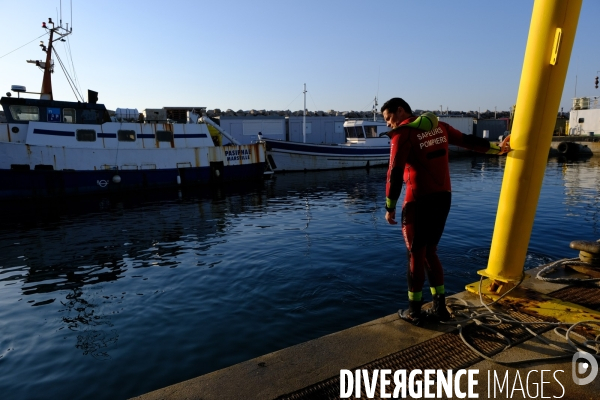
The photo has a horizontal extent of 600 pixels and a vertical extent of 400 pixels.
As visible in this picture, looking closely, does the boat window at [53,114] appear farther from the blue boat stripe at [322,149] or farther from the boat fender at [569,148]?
the boat fender at [569,148]

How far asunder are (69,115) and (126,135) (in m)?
2.66

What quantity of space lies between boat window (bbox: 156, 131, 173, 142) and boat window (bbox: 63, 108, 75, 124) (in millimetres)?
3923

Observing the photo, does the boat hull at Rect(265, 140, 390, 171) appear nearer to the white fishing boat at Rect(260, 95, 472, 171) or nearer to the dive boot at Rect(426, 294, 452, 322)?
the white fishing boat at Rect(260, 95, 472, 171)

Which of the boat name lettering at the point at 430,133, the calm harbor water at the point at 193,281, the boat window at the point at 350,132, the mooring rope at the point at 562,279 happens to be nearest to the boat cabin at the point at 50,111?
the calm harbor water at the point at 193,281

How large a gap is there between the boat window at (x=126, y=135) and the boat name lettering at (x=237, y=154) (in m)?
5.20

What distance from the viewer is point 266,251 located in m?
8.75

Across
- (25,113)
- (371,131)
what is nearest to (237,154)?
(25,113)

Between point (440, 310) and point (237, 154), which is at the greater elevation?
point (440, 310)

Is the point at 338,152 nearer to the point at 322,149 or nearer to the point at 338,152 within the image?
the point at 338,152

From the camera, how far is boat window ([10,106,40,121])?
18.7 m

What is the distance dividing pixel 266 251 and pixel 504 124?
176 feet

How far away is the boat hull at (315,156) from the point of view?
29547mm

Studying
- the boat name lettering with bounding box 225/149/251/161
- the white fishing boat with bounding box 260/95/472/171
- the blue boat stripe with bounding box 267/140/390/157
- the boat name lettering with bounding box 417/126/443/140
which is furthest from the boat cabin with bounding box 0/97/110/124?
the boat name lettering with bounding box 417/126/443/140

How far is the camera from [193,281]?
702 cm
